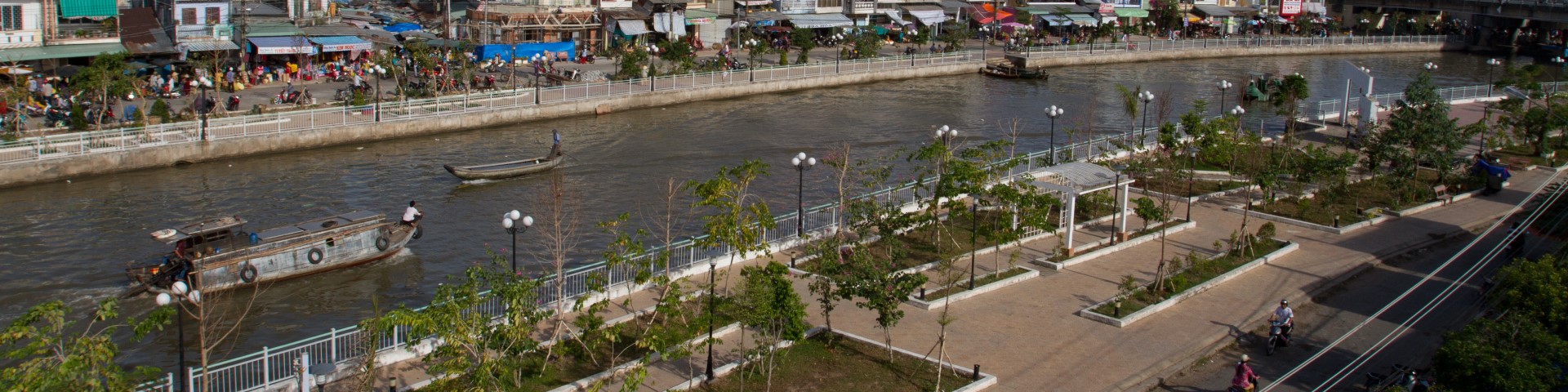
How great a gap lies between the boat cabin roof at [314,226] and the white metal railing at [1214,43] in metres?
40.2

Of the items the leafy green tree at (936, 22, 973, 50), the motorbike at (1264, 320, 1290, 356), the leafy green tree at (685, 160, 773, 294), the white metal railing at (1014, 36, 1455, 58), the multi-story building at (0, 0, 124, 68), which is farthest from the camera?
the white metal railing at (1014, 36, 1455, 58)

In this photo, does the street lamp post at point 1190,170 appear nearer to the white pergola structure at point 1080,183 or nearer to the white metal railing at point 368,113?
the white pergola structure at point 1080,183

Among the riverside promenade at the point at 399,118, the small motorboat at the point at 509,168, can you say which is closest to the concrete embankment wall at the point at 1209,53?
the riverside promenade at the point at 399,118

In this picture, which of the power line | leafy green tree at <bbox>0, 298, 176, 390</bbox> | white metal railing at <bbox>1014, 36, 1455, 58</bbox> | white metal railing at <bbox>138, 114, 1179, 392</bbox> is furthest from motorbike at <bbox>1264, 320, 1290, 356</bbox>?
white metal railing at <bbox>1014, 36, 1455, 58</bbox>

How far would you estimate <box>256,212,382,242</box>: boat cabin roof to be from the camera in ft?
75.3

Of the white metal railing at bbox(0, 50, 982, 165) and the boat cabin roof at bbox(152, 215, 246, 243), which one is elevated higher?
the white metal railing at bbox(0, 50, 982, 165)

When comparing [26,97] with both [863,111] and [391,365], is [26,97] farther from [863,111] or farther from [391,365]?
[863,111]

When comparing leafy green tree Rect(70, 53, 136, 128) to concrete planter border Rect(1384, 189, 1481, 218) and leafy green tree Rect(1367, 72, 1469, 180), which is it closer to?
concrete planter border Rect(1384, 189, 1481, 218)

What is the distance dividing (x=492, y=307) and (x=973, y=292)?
7.53 meters

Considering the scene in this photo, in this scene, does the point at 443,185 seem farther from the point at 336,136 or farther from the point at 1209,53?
the point at 1209,53

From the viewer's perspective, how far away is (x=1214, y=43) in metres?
68.4

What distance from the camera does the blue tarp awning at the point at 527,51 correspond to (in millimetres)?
47094

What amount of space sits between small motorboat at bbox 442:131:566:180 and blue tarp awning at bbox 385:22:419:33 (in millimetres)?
21040

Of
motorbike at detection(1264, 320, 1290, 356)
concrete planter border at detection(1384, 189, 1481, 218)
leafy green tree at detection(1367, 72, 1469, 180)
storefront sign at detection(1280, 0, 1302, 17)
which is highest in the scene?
storefront sign at detection(1280, 0, 1302, 17)
